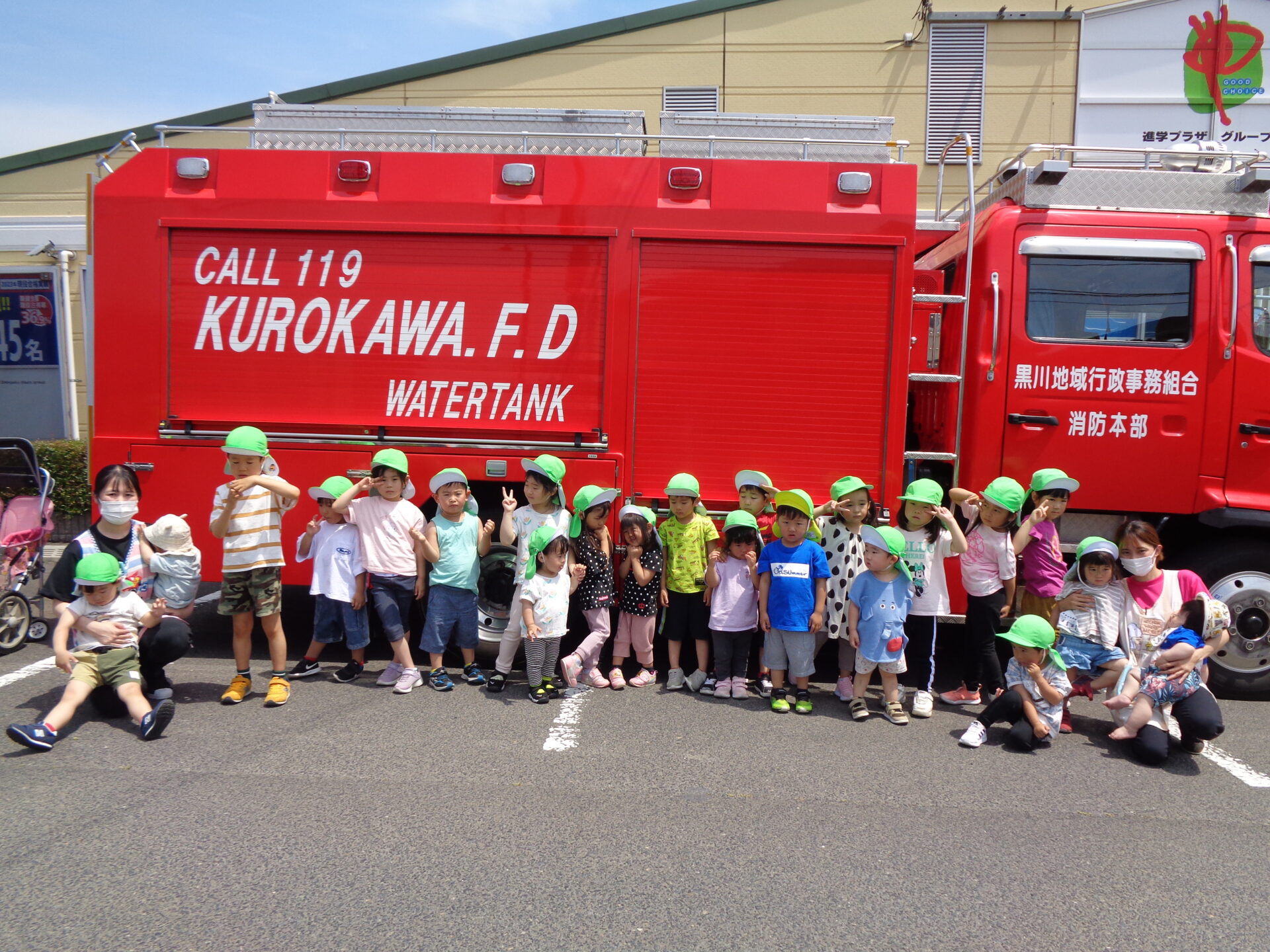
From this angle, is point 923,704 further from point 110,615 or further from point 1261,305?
point 110,615

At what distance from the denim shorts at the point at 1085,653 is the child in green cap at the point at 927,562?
64 centimetres

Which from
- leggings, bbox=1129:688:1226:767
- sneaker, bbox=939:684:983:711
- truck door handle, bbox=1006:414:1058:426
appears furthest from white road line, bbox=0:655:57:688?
leggings, bbox=1129:688:1226:767

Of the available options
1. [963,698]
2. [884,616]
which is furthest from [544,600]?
[963,698]

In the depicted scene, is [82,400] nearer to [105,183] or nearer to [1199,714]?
[105,183]

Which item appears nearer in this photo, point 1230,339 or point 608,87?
point 1230,339

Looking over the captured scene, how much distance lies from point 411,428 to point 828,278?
2680 mm

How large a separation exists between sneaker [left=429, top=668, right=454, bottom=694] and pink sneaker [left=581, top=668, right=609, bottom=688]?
30.8 inches

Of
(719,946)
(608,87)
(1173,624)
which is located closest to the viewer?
(719,946)

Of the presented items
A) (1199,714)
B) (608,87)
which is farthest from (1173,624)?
(608,87)

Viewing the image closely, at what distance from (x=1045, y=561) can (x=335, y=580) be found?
4.09 meters

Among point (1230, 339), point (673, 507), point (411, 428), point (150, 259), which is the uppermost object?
point (150, 259)

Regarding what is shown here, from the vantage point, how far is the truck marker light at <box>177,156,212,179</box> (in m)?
5.54

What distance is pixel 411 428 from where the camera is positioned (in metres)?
5.57

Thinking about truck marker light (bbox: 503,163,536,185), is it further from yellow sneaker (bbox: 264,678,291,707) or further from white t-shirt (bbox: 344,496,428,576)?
yellow sneaker (bbox: 264,678,291,707)
